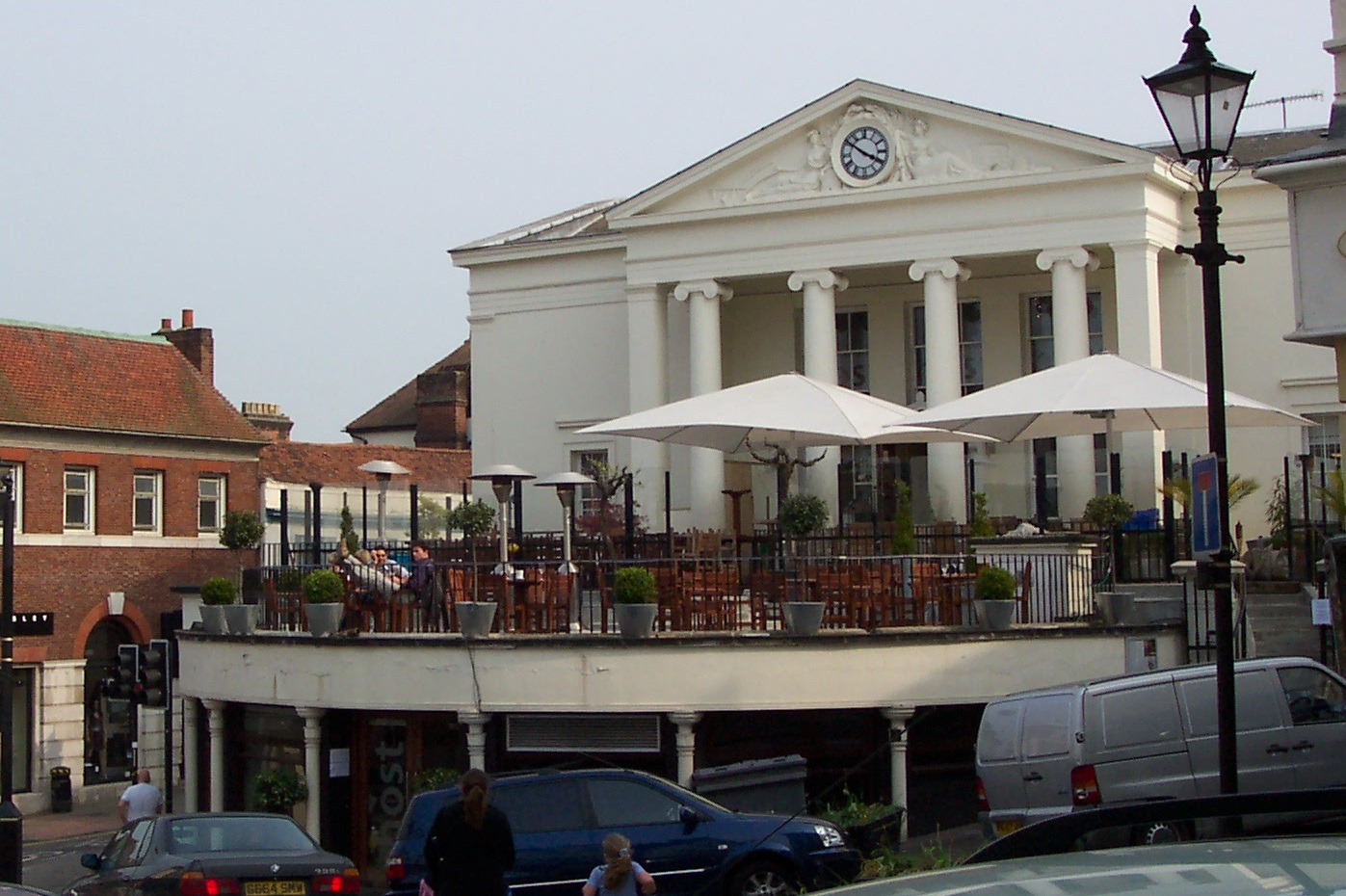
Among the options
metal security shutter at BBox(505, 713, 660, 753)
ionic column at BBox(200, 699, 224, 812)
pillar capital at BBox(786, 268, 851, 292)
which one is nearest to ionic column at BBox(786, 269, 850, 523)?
pillar capital at BBox(786, 268, 851, 292)

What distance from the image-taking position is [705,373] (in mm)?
38969

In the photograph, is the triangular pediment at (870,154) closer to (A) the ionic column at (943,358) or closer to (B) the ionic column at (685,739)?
(A) the ionic column at (943,358)

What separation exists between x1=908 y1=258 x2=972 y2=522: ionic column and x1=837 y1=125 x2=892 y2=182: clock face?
2.27 meters

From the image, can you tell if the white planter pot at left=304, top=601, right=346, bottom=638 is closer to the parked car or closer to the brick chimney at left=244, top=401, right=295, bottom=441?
the parked car

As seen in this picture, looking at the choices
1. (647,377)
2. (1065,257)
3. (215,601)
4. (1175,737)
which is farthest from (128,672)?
(1065,257)

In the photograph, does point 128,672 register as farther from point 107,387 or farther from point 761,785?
point 107,387

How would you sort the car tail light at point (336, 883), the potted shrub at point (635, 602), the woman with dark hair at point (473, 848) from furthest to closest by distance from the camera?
the potted shrub at point (635, 602) < the car tail light at point (336, 883) < the woman with dark hair at point (473, 848)

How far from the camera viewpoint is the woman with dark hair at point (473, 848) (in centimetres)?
1182

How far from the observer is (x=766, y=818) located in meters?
15.3

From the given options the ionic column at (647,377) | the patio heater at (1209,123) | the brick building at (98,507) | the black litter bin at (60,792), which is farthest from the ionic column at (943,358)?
the patio heater at (1209,123)

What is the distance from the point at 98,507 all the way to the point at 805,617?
28.1 metres

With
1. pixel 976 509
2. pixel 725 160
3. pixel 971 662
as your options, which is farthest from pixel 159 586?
pixel 971 662

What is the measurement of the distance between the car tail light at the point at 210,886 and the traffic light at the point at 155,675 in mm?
9835

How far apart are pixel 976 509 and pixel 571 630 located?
573 inches
